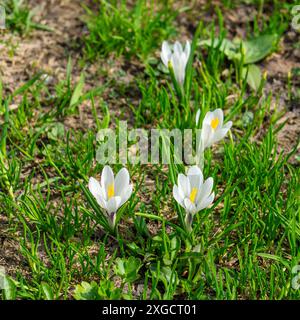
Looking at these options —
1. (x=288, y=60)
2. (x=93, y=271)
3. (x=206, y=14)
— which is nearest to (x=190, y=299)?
(x=93, y=271)

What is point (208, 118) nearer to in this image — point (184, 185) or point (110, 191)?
point (184, 185)

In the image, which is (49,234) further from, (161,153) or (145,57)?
(145,57)

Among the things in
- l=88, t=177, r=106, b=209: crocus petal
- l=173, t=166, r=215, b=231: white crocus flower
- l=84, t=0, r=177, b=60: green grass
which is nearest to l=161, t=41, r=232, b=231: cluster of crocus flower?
l=173, t=166, r=215, b=231: white crocus flower

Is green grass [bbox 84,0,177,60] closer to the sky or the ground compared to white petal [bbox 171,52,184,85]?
closer to the sky

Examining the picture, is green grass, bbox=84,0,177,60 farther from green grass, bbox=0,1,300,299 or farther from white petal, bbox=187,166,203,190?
white petal, bbox=187,166,203,190

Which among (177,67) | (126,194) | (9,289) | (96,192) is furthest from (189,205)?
(177,67)

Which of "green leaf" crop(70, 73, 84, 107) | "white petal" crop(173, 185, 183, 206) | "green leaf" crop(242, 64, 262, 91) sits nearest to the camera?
"white petal" crop(173, 185, 183, 206)
